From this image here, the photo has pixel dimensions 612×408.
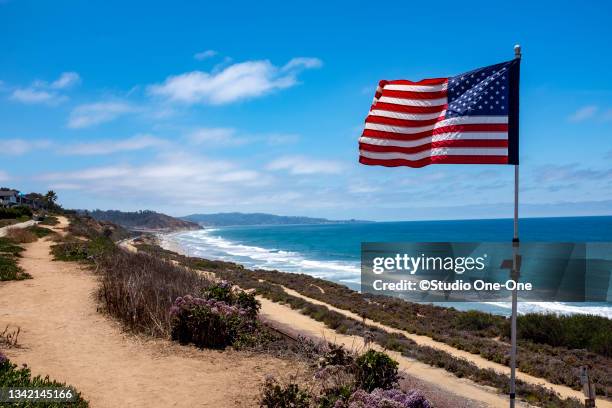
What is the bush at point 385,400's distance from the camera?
5.80 metres

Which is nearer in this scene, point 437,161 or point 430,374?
point 437,161

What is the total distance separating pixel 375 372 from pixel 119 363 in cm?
450

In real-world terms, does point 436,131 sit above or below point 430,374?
above

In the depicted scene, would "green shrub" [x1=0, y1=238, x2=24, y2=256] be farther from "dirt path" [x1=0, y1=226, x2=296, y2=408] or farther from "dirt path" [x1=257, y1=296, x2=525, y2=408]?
"dirt path" [x1=257, y1=296, x2=525, y2=408]

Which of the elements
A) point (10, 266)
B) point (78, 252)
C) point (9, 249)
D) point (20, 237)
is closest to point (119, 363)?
point (10, 266)

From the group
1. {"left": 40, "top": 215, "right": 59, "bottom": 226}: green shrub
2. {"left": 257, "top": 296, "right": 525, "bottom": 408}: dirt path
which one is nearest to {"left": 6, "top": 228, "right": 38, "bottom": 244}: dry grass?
{"left": 40, "top": 215, "right": 59, "bottom": 226}: green shrub

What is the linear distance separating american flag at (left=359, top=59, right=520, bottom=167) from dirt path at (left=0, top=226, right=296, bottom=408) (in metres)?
4.17

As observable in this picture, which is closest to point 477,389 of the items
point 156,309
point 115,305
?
point 156,309

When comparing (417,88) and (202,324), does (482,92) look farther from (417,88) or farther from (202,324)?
(202,324)

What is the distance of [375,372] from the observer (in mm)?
6965

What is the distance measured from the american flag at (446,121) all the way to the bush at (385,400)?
3.13 meters

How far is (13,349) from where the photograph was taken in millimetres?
8281

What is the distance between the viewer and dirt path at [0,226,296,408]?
6.70 meters

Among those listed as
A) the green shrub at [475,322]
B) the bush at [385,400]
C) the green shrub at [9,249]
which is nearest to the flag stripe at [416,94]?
the bush at [385,400]
